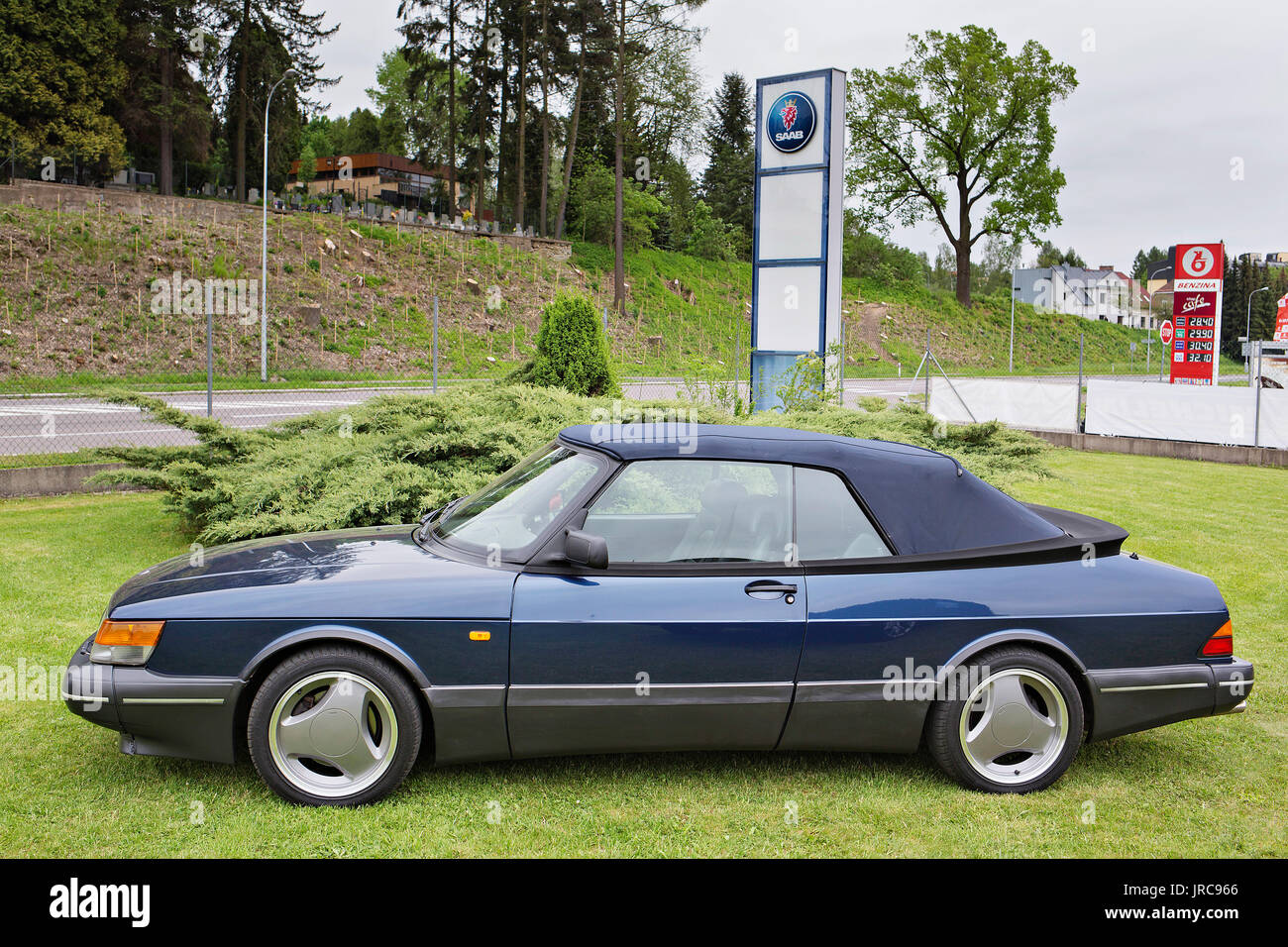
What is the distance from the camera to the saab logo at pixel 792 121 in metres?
14.3

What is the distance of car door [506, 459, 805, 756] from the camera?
369 cm

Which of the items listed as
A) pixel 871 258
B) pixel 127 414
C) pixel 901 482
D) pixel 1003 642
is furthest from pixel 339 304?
pixel 871 258

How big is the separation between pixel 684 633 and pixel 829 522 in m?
0.77

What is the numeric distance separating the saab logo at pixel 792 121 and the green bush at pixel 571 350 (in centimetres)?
525

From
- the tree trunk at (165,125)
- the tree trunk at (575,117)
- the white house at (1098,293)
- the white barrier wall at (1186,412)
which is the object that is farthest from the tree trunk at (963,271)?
the white barrier wall at (1186,412)

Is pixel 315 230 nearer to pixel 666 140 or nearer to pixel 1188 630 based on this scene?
pixel 666 140

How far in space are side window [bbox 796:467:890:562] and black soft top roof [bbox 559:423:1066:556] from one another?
0.05 metres

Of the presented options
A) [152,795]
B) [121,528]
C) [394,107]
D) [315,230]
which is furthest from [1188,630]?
[394,107]

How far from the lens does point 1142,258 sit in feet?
488

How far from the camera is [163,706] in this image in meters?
3.60

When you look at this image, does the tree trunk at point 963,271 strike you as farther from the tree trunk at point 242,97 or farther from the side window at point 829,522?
the side window at point 829,522
